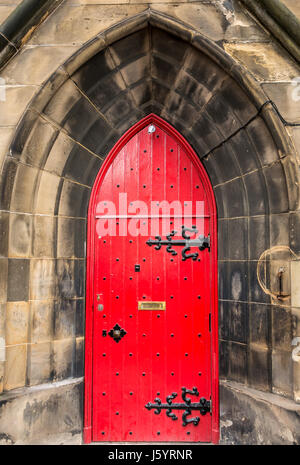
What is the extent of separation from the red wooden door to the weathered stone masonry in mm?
179

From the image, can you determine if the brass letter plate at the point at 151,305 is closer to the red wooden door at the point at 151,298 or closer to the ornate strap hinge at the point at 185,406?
the red wooden door at the point at 151,298

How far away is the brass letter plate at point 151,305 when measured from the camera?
118 inches

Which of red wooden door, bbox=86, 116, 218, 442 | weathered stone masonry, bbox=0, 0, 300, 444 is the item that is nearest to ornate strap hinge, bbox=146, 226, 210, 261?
red wooden door, bbox=86, 116, 218, 442

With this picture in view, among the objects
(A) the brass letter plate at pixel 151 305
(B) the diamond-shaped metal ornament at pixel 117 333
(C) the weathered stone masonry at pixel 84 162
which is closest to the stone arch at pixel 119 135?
(C) the weathered stone masonry at pixel 84 162

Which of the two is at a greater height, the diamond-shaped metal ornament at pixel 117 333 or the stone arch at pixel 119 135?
the stone arch at pixel 119 135

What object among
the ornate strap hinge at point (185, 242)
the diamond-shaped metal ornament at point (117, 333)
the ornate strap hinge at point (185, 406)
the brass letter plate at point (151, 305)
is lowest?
the ornate strap hinge at point (185, 406)

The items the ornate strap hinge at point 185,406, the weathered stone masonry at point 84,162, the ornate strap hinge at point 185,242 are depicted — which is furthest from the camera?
the ornate strap hinge at point 185,242

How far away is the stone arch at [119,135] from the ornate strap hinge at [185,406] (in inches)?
15.0

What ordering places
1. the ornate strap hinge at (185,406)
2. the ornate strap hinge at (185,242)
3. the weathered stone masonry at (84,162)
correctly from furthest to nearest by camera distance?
the ornate strap hinge at (185,242)
the ornate strap hinge at (185,406)
the weathered stone masonry at (84,162)

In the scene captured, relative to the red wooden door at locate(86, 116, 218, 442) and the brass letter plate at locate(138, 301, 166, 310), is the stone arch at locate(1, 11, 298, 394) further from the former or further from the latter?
the brass letter plate at locate(138, 301, 166, 310)

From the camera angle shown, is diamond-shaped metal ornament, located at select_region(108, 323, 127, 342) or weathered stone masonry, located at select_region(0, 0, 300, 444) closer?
weathered stone masonry, located at select_region(0, 0, 300, 444)

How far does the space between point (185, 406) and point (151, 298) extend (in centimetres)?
106

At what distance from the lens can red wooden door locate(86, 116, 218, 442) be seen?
9.61 feet

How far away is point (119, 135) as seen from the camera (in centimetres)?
307
